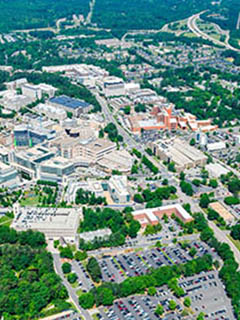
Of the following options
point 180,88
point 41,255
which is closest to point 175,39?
point 180,88

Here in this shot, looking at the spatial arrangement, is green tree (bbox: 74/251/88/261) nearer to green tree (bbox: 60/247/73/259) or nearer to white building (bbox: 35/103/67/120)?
green tree (bbox: 60/247/73/259)

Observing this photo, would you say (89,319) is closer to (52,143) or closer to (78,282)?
(78,282)

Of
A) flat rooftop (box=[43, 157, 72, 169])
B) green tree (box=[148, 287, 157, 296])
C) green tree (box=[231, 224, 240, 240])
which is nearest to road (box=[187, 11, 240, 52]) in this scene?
flat rooftop (box=[43, 157, 72, 169])

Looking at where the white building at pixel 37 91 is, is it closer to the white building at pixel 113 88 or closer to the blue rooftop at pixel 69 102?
the blue rooftop at pixel 69 102

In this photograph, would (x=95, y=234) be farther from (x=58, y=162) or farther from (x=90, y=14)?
(x=90, y=14)

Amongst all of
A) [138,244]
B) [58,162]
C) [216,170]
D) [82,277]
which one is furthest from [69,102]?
[82,277]

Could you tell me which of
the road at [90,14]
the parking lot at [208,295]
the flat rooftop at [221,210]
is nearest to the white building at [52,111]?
the flat rooftop at [221,210]
